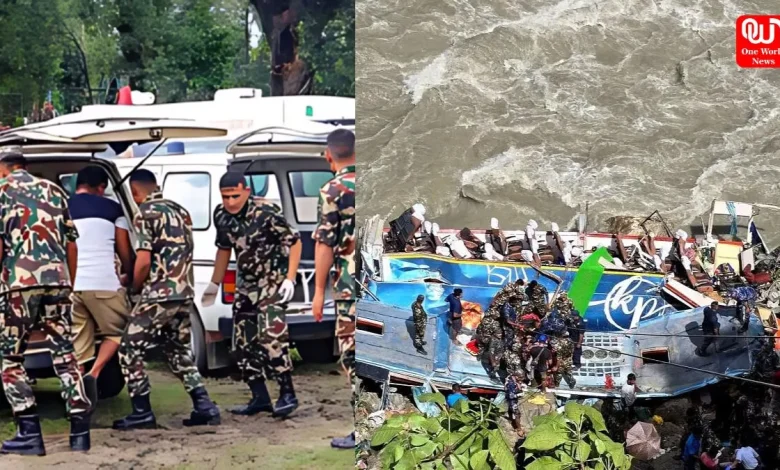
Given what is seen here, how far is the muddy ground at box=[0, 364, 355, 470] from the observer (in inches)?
134

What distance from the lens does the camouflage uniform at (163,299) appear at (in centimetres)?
337

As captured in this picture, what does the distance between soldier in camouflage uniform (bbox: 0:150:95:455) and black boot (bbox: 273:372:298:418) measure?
0.88 meters

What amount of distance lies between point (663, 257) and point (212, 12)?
7.85 ft

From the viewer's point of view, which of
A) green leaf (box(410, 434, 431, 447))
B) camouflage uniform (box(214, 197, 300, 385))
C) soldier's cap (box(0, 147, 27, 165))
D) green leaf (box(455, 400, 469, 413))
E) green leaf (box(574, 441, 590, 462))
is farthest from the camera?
green leaf (box(455, 400, 469, 413))

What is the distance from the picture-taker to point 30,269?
3340 millimetres

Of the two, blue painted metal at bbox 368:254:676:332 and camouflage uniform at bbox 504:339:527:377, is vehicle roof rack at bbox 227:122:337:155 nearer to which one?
blue painted metal at bbox 368:254:676:332

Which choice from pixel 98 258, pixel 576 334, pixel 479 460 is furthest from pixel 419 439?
pixel 98 258

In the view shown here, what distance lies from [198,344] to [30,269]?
74 centimetres

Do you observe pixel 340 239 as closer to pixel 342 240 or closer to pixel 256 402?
pixel 342 240

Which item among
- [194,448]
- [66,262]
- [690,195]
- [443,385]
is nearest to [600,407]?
[443,385]

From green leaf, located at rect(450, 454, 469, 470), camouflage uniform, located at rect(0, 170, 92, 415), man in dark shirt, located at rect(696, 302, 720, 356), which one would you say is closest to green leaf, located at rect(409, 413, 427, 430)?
green leaf, located at rect(450, 454, 469, 470)

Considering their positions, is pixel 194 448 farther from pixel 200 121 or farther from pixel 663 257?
pixel 663 257

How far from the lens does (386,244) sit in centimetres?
397

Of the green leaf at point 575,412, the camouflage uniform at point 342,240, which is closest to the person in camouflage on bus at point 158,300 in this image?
the camouflage uniform at point 342,240
